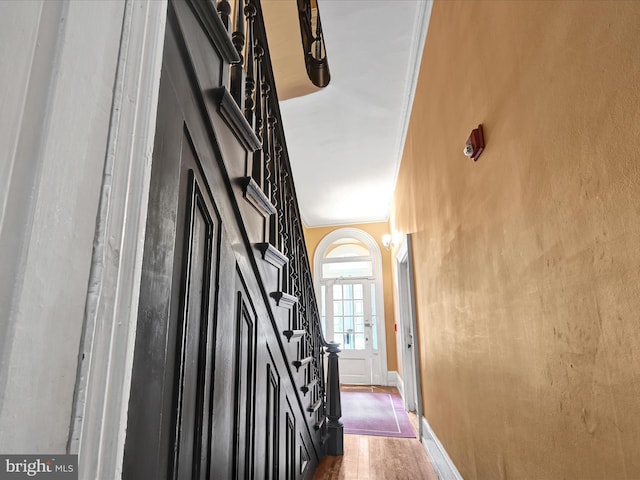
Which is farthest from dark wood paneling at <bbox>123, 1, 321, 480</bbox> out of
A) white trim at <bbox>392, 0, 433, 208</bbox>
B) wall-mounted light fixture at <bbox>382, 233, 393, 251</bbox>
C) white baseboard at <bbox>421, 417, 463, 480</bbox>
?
wall-mounted light fixture at <bbox>382, 233, 393, 251</bbox>

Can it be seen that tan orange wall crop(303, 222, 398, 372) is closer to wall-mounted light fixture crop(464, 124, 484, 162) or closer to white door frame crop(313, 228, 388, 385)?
white door frame crop(313, 228, 388, 385)

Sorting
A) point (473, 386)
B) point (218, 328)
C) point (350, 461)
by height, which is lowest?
point (350, 461)

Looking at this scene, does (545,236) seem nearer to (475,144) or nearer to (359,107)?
(475,144)

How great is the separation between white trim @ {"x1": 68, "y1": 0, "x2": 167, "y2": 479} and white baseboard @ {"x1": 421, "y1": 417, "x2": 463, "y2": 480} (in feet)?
7.08

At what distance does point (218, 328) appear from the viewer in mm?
1019

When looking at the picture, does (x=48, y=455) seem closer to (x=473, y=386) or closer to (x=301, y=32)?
(x=473, y=386)

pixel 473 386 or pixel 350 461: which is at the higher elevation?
pixel 473 386

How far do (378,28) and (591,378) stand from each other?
2473 mm

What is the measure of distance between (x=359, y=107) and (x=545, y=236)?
8.65ft

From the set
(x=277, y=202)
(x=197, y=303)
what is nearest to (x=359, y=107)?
(x=277, y=202)

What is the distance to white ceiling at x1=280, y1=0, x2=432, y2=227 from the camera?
2.40 meters

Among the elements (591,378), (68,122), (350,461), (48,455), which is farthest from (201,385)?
(350,461)

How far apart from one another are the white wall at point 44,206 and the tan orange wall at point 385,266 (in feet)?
19.3

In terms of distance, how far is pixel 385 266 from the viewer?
20.5ft
